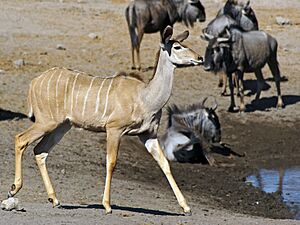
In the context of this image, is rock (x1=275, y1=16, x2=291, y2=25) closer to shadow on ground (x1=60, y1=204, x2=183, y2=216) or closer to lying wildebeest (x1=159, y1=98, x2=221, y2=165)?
lying wildebeest (x1=159, y1=98, x2=221, y2=165)

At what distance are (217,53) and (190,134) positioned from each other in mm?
3043

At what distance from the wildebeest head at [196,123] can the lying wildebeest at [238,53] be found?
2.23m

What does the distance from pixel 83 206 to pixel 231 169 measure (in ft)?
15.4

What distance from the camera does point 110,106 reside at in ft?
33.1

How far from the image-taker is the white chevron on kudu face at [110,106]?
10.0 m

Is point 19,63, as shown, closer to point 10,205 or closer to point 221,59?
point 221,59

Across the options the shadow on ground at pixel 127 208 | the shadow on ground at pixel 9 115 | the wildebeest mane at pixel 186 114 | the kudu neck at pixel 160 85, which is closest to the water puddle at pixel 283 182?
the wildebeest mane at pixel 186 114

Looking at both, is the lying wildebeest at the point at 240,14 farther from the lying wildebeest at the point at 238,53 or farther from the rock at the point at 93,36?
the rock at the point at 93,36

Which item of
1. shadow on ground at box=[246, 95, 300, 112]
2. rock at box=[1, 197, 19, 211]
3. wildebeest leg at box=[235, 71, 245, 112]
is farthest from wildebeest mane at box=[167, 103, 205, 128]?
rock at box=[1, 197, 19, 211]

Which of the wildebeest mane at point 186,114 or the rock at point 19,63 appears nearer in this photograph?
the wildebeest mane at point 186,114

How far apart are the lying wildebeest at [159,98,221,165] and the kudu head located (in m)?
5.50

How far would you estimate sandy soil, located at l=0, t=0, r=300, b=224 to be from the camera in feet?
36.3

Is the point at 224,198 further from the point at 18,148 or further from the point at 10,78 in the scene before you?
the point at 10,78

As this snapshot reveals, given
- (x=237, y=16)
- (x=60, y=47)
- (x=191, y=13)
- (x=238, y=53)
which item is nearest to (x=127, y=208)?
(x=238, y=53)
